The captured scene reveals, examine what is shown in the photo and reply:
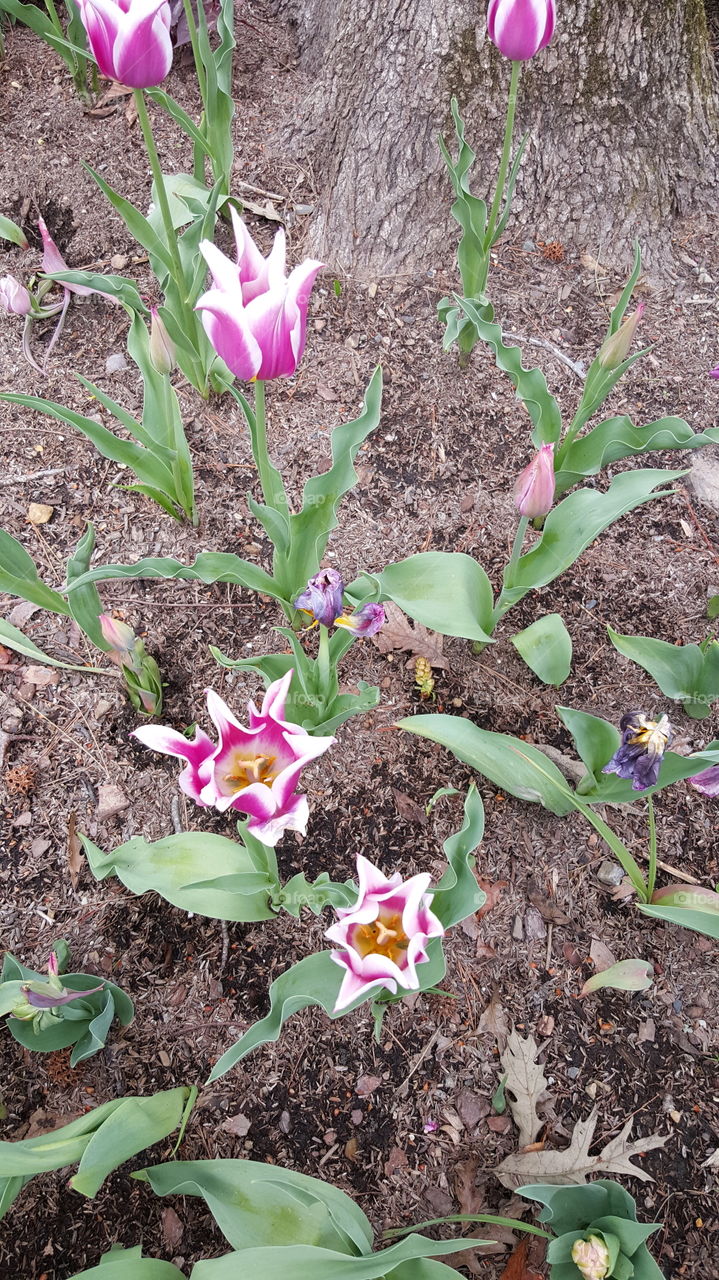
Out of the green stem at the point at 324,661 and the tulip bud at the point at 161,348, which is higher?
the tulip bud at the point at 161,348

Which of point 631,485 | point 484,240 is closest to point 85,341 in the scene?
point 484,240

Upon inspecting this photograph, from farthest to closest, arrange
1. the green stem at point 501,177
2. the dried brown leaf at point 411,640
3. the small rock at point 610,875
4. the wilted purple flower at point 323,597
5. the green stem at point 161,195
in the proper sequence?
the dried brown leaf at point 411,640
the green stem at point 501,177
the small rock at point 610,875
the green stem at point 161,195
the wilted purple flower at point 323,597

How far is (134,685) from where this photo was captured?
175cm

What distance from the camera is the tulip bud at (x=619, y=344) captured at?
1.70m

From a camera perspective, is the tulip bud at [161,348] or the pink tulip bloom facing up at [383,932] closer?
the pink tulip bloom facing up at [383,932]

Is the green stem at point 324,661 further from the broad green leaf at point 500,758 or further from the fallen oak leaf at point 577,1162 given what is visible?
the fallen oak leaf at point 577,1162

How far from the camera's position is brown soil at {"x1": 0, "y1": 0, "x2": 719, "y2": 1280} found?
1.44 metres

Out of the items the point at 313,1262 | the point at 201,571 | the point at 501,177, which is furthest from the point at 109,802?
the point at 501,177

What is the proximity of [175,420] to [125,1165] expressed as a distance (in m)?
1.50

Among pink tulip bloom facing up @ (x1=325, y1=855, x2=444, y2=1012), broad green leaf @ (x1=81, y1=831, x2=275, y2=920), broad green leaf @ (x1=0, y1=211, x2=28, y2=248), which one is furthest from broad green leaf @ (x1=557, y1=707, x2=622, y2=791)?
broad green leaf @ (x1=0, y1=211, x2=28, y2=248)

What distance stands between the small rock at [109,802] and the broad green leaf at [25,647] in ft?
0.91

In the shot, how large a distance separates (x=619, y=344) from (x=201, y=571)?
1024mm

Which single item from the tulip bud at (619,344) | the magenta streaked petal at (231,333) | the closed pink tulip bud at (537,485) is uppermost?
the magenta streaked petal at (231,333)

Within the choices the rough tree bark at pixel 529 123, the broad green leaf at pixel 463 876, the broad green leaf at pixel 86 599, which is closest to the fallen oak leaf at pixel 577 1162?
the broad green leaf at pixel 463 876
